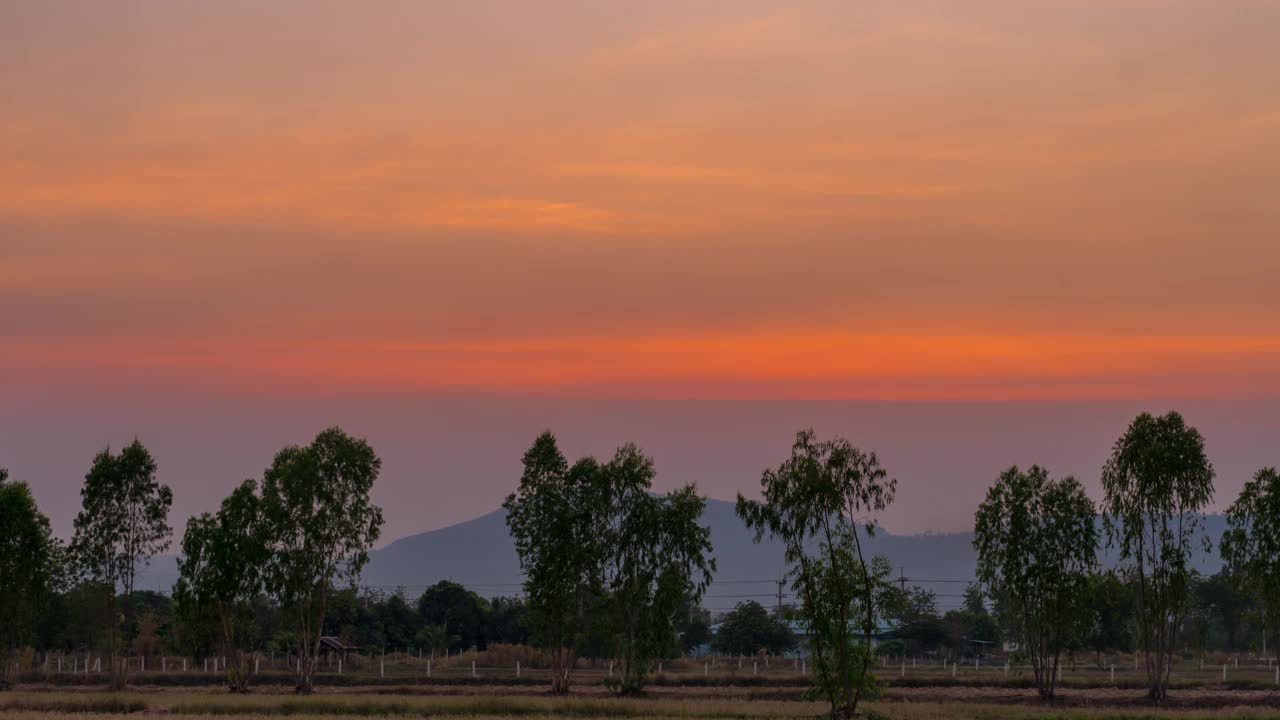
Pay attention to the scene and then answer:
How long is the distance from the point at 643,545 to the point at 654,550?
0.82 meters

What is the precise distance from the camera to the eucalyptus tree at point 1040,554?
8906 cm

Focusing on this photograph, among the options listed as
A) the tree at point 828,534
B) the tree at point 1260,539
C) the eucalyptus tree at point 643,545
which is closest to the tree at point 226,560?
the eucalyptus tree at point 643,545

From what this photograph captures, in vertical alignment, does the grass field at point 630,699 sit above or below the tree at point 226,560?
below

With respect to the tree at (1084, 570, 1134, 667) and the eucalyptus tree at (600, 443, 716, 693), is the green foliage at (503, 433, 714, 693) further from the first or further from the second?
the tree at (1084, 570, 1134, 667)

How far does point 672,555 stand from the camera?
98.5 meters

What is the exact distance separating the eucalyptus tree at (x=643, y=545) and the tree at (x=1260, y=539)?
32.7m

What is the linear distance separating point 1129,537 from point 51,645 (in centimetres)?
10658

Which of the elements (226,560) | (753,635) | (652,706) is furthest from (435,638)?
(652,706)

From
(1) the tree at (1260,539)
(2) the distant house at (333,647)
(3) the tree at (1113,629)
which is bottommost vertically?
(2) the distant house at (333,647)

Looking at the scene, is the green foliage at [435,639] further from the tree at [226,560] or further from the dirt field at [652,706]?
the dirt field at [652,706]

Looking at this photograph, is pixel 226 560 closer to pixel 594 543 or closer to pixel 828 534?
pixel 594 543

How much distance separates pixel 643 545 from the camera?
323ft

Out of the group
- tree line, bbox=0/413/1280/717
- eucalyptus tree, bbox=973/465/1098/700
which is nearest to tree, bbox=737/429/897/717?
tree line, bbox=0/413/1280/717

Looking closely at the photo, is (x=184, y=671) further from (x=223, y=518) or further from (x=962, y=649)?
(x=962, y=649)
